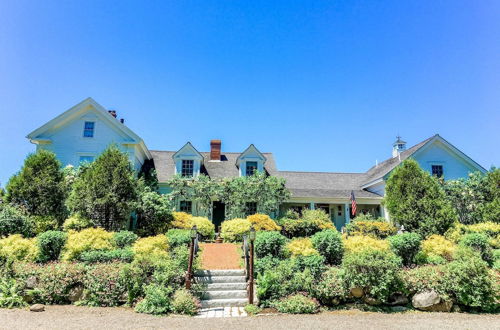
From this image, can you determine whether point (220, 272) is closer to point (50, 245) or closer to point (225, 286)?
point (225, 286)

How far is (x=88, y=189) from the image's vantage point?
47.5 feet

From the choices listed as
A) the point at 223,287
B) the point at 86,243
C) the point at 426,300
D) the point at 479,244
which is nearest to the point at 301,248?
the point at 223,287

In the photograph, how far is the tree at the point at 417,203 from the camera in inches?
601

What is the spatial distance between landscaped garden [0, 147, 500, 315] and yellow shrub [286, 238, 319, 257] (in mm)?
37

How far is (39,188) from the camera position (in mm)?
14641

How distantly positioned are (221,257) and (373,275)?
20.1ft

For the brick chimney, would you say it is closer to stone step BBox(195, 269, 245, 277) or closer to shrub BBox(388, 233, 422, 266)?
stone step BBox(195, 269, 245, 277)

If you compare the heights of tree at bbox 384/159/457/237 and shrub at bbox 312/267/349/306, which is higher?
tree at bbox 384/159/457/237

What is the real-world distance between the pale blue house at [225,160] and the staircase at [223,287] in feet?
37.0

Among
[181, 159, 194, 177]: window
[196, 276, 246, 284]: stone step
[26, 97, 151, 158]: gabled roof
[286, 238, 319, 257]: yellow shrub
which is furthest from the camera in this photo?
[181, 159, 194, 177]: window

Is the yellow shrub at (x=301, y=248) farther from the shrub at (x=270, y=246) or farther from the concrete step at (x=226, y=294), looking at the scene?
the concrete step at (x=226, y=294)

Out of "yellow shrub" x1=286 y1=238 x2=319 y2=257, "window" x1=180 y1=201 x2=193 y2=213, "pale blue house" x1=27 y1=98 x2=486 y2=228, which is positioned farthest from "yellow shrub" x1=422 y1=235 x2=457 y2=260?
"window" x1=180 y1=201 x2=193 y2=213

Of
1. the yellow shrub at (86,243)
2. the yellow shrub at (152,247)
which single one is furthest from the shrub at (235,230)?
the yellow shrub at (86,243)

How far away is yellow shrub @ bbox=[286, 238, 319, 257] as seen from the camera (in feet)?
33.5
